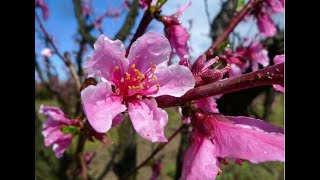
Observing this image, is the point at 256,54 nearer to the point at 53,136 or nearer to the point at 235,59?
the point at 235,59

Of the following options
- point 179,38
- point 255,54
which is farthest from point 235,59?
point 179,38

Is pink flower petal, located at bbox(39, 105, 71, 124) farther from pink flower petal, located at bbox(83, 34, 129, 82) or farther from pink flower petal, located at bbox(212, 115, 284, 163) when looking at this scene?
pink flower petal, located at bbox(212, 115, 284, 163)

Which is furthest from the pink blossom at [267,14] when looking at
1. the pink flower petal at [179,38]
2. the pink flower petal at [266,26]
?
the pink flower petal at [179,38]

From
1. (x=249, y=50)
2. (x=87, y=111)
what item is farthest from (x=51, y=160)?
(x=87, y=111)

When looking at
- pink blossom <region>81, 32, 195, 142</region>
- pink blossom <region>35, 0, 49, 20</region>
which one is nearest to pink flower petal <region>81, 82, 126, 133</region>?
pink blossom <region>81, 32, 195, 142</region>
